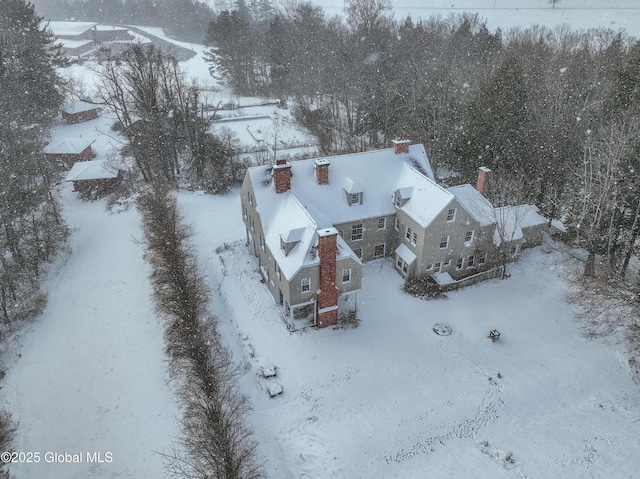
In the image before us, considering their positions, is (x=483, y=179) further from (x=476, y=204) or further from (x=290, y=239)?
(x=290, y=239)

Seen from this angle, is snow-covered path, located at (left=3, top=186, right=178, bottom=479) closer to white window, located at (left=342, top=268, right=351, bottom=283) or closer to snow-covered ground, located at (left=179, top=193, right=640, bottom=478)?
snow-covered ground, located at (left=179, top=193, right=640, bottom=478)

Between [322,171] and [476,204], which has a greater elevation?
[322,171]

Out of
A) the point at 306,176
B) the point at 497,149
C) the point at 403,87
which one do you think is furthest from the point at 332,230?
the point at 403,87

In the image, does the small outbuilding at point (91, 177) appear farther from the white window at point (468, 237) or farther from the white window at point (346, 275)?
the white window at point (468, 237)

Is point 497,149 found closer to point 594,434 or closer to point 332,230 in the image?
point 332,230

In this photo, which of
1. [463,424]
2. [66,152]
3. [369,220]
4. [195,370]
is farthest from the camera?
[66,152]

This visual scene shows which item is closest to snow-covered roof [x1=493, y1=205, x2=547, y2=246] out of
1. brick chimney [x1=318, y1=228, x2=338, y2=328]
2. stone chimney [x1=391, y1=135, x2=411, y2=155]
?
stone chimney [x1=391, y1=135, x2=411, y2=155]

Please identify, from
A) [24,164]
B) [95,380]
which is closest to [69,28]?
[24,164]
